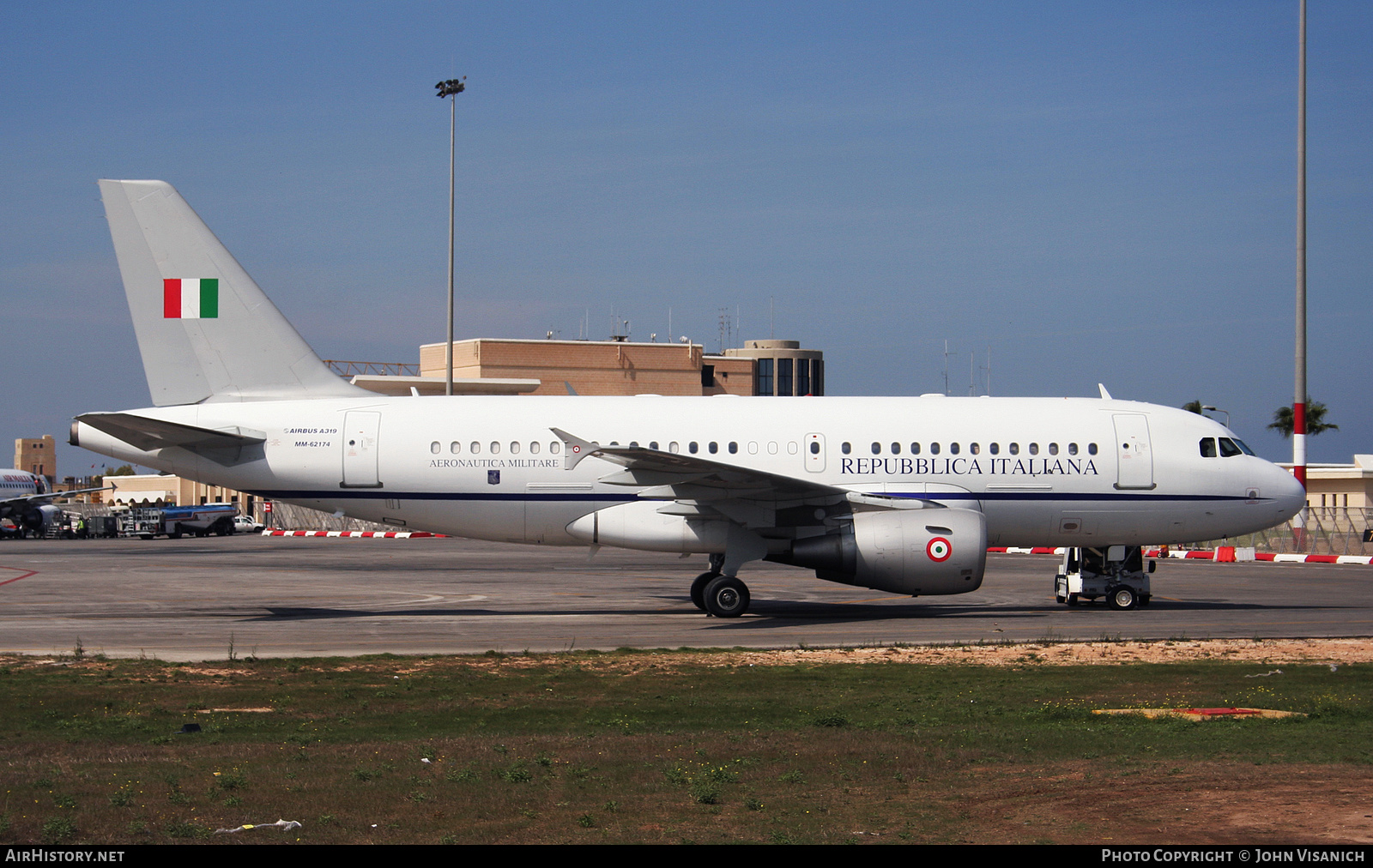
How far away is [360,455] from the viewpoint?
22.2 m

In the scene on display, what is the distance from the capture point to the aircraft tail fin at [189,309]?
2214 cm

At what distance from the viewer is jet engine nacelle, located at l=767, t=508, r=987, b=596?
68.0ft

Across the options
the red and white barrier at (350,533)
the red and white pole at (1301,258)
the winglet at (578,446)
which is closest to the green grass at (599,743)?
the winglet at (578,446)

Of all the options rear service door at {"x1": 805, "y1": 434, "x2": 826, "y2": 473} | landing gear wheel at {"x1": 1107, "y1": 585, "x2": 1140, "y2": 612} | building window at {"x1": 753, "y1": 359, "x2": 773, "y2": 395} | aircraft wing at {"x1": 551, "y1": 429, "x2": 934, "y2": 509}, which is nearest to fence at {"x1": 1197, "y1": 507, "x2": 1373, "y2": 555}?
landing gear wheel at {"x1": 1107, "y1": 585, "x2": 1140, "y2": 612}

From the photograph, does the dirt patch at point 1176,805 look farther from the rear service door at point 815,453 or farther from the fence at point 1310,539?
the fence at point 1310,539

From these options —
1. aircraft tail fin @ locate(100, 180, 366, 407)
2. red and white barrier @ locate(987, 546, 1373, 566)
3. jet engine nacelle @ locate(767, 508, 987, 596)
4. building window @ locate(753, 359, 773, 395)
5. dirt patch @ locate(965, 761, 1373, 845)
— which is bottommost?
red and white barrier @ locate(987, 546, 1373, 566)

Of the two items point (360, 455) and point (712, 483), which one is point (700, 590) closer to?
point (712, 483)

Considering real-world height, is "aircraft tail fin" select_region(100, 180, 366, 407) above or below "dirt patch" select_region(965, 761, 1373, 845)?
above

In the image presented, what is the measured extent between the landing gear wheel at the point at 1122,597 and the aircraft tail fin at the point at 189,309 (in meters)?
15.8

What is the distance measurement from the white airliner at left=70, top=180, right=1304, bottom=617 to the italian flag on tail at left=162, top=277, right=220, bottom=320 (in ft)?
0.10

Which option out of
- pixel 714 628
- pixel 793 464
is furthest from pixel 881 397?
pixel 714 628

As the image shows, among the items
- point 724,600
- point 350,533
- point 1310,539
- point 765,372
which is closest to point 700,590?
point 724,600

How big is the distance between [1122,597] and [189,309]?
18438mm

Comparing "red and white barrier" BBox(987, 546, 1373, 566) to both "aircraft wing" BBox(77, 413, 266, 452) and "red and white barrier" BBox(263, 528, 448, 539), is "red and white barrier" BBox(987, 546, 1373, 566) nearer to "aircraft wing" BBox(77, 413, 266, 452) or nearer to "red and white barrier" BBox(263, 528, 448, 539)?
"aircraft wing" BBox(77, 413, 266, 452)
